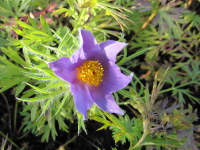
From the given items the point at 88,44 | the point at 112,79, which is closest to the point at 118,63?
the point at 112,79

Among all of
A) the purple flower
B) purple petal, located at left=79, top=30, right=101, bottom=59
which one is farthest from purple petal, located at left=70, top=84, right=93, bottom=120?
purple petal, located at left=79, top=30, right=101, bottom=59

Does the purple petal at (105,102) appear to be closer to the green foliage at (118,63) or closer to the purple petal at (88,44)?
the green foliage at (118,63)

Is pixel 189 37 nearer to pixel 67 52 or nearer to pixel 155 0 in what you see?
pixel 155 0

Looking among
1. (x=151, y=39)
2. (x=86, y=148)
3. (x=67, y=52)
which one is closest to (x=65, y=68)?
(x=67, y=52)

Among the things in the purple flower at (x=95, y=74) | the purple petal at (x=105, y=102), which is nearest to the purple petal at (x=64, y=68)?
the purple flower at (x=95, y=74)

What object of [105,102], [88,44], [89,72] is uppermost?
[88,44]

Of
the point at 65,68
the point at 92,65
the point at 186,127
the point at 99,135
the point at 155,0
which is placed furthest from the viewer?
the point at 99,135

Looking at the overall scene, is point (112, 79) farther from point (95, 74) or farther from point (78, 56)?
point (78, 56)
